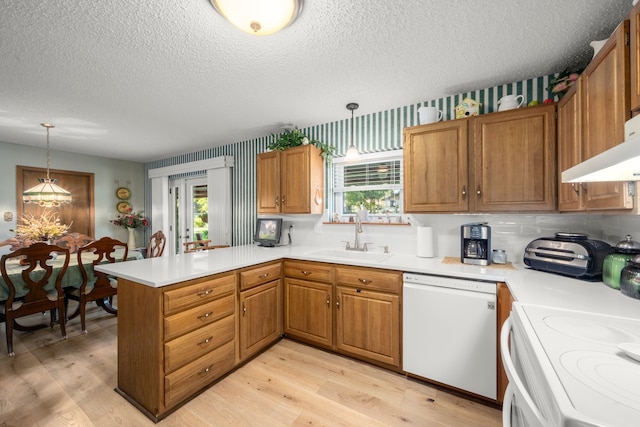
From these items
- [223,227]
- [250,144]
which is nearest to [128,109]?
[250,144]

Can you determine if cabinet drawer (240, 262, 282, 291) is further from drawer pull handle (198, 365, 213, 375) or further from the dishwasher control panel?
the dishwasher control panel

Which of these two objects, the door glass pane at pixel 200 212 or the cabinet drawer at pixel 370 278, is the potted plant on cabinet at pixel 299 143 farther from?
the door glass pane at pixel 200 212

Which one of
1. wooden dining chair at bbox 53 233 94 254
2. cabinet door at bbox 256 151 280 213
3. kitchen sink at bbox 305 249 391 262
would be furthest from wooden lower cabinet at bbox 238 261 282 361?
wooden dining chair at bbox 53 233 94 254

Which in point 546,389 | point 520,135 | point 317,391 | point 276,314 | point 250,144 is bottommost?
point 317,391

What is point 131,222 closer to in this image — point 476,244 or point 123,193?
point 123,193

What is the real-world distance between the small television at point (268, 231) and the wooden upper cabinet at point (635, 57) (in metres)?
2.81

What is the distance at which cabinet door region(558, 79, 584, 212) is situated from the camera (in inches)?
59.3

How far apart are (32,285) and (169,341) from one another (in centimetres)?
192

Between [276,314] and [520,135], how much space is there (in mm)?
2515

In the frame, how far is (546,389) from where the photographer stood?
2.18 ft

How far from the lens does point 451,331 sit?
71.6 inches

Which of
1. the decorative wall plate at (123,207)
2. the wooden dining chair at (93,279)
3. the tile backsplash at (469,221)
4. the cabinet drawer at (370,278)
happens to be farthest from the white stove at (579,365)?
the decorative wall plate at (123,207)

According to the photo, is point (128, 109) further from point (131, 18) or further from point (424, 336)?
point (424, 336)

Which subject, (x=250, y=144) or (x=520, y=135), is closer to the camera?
(x=520, y=135)
